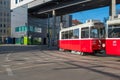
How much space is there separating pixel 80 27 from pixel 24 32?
71.1m

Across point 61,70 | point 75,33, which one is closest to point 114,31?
point 61,70

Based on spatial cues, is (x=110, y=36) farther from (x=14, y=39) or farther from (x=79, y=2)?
(x=14, y=39)

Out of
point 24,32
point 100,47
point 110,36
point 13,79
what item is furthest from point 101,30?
point 24,32

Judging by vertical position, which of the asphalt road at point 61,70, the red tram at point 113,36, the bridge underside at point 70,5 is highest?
the bridge underside at point 70,5

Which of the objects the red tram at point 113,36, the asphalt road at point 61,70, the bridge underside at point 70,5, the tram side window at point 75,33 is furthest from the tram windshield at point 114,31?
the bridge underside at point 70,5

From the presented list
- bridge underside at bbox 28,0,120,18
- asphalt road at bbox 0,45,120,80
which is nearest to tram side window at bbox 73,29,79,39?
asphalt road at bbox 0,45,120,80

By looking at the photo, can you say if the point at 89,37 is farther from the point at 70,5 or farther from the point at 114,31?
the point at 70,5

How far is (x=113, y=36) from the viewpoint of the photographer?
21.6 metres

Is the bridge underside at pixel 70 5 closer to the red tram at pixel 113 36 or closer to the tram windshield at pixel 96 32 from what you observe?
the tram windshield at pixel 96 32

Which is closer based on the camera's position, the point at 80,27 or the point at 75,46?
the point at 80,27

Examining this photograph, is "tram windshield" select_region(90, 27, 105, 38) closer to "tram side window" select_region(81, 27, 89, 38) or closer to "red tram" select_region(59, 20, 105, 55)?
"red tram" select_region(59, 20, 105, 55)

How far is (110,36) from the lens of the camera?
2189cm

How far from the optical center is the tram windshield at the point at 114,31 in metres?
21.0

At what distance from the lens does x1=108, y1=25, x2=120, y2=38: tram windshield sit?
20953 mm
